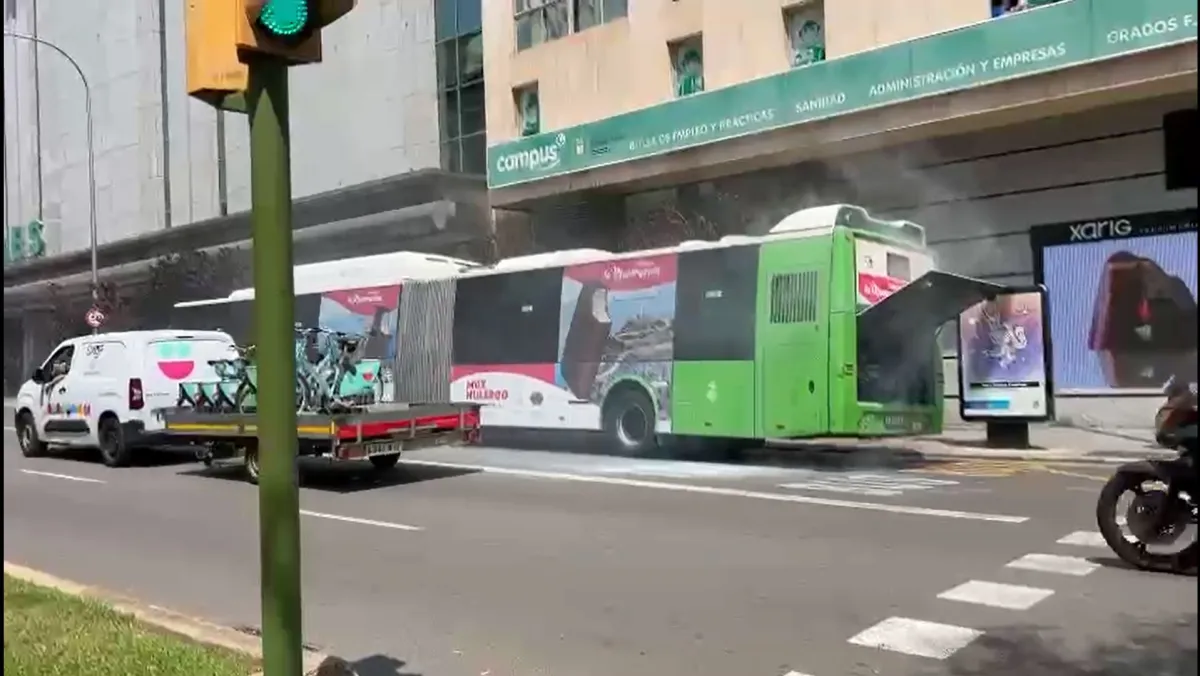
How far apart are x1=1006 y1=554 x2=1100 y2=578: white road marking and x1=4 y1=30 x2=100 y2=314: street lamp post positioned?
795 cm

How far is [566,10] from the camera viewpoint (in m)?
24.9

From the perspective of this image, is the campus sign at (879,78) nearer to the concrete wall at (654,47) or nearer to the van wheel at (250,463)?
the concrete wall at (654,47)

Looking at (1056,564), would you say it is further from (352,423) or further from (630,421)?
(630,421)

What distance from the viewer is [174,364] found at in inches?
593

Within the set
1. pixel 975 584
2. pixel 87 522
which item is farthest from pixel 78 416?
pixel 975 584

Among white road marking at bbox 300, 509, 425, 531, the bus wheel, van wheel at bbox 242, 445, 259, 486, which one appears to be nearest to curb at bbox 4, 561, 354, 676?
white road marking at bbox 300, 509, 425, 531

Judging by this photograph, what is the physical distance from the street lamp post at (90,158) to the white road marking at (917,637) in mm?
7171

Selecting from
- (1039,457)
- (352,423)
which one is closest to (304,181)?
(352,423)

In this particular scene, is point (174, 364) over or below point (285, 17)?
below

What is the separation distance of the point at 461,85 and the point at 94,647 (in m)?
24.1

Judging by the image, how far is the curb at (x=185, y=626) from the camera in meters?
4.79

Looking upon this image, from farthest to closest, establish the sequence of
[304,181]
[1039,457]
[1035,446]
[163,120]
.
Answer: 1. [304,181]
2. [163,120]
3. [1035,446]
4. [1039,457]

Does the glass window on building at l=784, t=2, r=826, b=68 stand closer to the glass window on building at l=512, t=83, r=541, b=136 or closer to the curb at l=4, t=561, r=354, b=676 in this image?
the glass window on building at l=512, t=83, r=541, b=136

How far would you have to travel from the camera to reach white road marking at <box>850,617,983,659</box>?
5.34 metres
